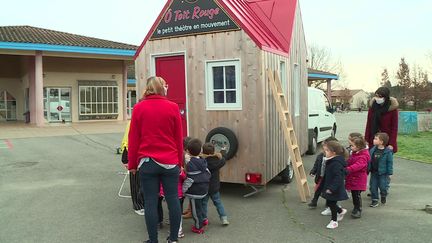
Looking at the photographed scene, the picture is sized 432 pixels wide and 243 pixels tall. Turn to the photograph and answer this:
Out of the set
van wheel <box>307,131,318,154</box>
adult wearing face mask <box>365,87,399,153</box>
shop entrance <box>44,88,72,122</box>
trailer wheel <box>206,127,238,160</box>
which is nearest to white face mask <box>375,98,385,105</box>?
adult wearing face mask <box>365,87,399,153</box>

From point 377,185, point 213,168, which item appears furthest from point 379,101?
point 213,168

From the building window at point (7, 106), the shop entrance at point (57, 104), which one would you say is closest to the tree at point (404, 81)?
the shop entrance at point (57, 104)

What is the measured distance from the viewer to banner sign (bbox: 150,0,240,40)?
689cm

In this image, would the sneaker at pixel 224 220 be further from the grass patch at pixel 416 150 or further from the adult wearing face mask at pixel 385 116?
the grass patch at pixel 416 150

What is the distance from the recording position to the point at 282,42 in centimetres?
830

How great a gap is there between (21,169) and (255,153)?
20.0ft

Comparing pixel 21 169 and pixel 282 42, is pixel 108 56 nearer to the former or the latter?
pixel 21 169

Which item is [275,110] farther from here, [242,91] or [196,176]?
[196,176]

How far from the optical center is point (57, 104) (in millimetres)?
24344

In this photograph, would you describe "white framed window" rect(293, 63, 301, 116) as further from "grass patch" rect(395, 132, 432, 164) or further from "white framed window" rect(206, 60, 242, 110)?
"grass patch" rect(395, 132, 432, 164)

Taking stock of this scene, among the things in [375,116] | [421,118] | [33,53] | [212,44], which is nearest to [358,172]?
[375,116]

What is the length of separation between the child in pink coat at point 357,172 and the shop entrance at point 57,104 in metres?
21.5

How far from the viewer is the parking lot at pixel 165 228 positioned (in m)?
5.05

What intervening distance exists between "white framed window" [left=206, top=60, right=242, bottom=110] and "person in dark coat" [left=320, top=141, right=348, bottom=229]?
1.85 m
